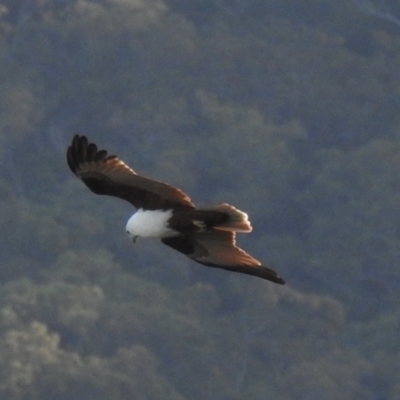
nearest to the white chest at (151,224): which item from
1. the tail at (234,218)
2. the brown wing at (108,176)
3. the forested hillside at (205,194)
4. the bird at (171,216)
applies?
the bird at (171,216)

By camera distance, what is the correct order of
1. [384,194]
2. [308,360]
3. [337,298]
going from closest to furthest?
[308,360], [337,298], [384,194]

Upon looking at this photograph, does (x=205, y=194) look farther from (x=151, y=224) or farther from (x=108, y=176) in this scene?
(x=151, y=224)

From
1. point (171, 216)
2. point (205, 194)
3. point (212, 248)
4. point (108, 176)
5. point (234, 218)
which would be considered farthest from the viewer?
point (205, 194)

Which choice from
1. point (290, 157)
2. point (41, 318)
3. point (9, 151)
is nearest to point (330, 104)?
point (290, 157)

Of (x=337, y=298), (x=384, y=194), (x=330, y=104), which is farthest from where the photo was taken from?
(x=330, y=104)

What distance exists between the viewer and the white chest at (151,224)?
604 inches

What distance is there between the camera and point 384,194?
64312 mm

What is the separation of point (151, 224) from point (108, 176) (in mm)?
770

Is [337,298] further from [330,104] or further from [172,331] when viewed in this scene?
[330,104]

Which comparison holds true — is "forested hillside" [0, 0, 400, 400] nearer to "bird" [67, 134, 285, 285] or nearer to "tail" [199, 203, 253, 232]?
"bird" [67, 134, 285, 285]

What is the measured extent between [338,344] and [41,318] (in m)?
8.91

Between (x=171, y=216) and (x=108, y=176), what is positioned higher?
(x=108, y=176)

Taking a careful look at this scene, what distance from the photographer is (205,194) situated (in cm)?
6181

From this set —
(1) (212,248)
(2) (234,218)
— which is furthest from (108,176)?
(2) (234,218)
